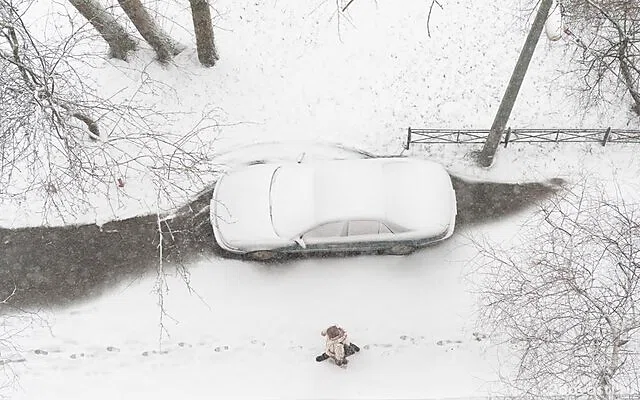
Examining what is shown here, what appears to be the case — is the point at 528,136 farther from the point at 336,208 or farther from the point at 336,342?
the point at 336,342

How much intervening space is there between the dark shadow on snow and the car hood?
0.83m

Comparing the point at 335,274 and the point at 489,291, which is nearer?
the point at 489,291

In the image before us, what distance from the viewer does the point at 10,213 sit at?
13.1m

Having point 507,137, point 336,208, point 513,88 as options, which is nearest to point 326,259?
point 336,208

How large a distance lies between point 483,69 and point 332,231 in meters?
5.23

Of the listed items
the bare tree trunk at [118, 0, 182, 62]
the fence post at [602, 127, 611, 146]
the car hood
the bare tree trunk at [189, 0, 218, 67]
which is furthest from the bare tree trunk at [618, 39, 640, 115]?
the bare tree trunk at [118, 0, 182, 62]

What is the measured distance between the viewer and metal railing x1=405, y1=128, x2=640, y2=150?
1291cm

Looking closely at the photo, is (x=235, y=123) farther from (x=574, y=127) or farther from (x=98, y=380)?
(x=574, y=127)

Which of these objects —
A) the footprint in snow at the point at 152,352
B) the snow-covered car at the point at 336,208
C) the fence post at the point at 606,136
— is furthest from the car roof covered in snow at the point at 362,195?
the fence post at the point at 606,136

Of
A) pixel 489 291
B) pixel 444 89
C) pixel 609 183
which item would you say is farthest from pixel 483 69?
pixel 489 291

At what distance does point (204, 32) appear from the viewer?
1294cm

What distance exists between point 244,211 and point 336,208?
1.81m

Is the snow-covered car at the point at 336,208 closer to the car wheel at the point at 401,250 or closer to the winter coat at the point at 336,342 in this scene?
the car wheel at the point at 401,250

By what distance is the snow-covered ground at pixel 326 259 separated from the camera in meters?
11.7
